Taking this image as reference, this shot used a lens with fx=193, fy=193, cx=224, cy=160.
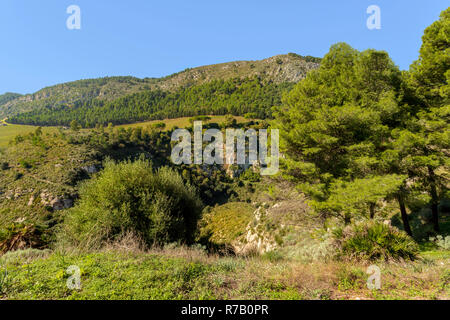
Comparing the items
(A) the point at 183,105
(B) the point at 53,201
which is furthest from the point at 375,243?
(A) the point at 183,105

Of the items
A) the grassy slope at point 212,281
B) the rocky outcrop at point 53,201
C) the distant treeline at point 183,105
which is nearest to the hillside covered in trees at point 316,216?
the grassy slope at point 212,281

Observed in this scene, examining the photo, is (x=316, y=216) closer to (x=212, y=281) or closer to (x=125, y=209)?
(x=212, y=281)

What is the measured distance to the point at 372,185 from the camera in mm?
9555

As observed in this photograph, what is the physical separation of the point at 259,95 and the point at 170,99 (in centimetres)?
8463

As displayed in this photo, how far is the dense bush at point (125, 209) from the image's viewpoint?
460 inches

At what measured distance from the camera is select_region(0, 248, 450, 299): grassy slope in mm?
4391

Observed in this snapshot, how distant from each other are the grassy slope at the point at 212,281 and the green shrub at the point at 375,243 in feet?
1.31

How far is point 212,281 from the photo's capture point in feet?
16.6

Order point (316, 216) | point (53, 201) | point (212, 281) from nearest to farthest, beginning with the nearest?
point (212, 281) < point (316, 216) < point (53, 201)

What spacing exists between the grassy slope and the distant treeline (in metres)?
110

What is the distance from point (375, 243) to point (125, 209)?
12489 millimetres

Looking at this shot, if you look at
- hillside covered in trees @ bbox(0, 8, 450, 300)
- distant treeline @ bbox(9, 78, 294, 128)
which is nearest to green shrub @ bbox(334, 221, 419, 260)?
hillside covered in trees @ bbox(0, 8, 450, 300)

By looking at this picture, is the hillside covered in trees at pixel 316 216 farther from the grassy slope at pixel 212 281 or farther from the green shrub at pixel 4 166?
the green shrub at pixel 4 166
